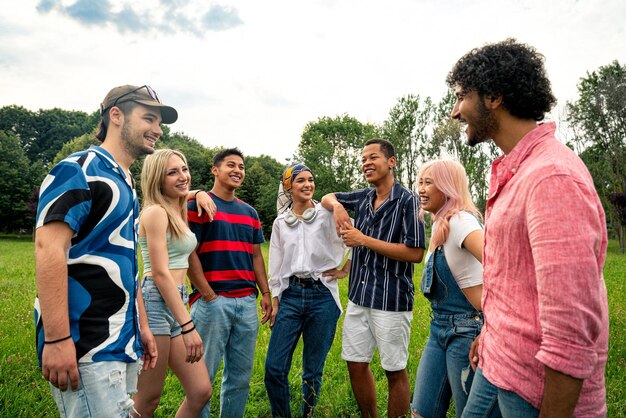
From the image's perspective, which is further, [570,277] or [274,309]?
[274,309]

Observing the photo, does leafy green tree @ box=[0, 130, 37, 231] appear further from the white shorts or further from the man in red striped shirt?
the white shorts

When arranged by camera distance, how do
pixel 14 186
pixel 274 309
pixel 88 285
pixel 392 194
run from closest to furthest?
pixel 88 285 → pixel 392 194 → pixel 274 309 → pixel 14 186

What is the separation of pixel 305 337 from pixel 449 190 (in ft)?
7.26

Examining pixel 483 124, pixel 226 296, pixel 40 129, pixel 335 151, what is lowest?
pixel 226 296

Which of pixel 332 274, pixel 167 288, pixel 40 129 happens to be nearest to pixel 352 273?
pixel 332 274

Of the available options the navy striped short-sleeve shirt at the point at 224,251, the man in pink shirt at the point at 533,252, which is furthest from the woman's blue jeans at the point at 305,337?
the man in pink shirt at the point at 533,252

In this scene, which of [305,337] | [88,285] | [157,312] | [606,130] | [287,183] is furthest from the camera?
[606,130]

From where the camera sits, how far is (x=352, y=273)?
14.6 ft

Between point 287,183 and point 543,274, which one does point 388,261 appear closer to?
point 287,183

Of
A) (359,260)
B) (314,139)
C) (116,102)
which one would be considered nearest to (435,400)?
(359,260)

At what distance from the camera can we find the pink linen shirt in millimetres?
1398

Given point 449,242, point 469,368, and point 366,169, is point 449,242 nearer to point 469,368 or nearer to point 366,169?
point 469,368

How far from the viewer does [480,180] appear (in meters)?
30.2

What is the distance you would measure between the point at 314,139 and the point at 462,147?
15.0 meters
